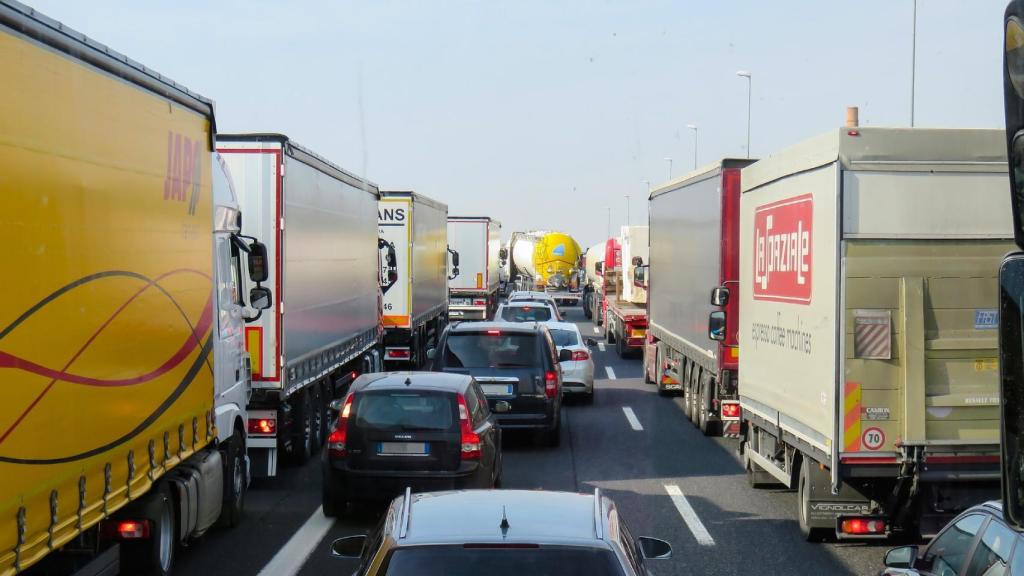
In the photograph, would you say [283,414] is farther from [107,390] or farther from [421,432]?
[107,390]

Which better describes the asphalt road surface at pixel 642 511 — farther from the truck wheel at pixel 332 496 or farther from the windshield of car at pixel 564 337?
the windshield of car at pixel 564 337

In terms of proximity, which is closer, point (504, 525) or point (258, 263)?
point (504, 525)

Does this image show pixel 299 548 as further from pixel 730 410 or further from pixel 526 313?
pixel 526 313

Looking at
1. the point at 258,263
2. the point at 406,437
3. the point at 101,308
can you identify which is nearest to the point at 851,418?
the point at 406,437

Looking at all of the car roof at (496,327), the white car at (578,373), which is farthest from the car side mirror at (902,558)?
the white car at (578,373)

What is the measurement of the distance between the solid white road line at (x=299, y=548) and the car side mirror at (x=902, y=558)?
16.5 feet

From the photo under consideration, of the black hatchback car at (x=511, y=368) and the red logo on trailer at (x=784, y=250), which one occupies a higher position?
the red logo on trailer at (x=784, y=250)

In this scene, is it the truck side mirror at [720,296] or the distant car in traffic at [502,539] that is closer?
the distant car in traffic at [502,539]

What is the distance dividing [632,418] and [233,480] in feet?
34.2

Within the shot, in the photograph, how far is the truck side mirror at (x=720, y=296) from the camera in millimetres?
16361

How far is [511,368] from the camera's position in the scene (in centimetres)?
1722

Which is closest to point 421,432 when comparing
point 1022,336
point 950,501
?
point 950,501

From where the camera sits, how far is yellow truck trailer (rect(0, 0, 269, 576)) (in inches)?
241

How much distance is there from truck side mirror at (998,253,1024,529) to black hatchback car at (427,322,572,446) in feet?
45.6
